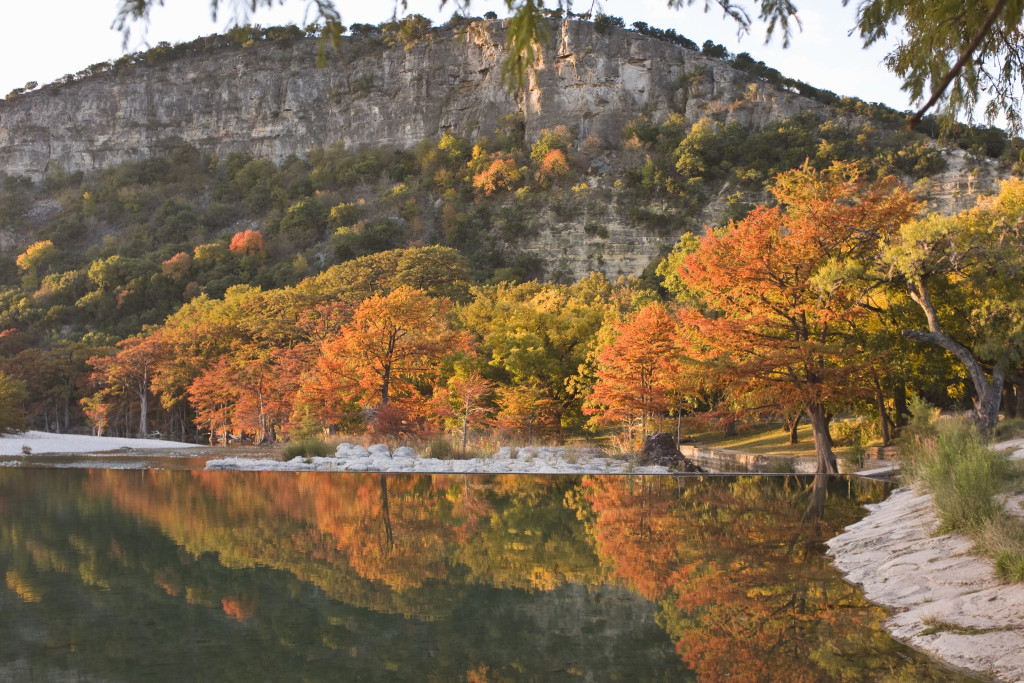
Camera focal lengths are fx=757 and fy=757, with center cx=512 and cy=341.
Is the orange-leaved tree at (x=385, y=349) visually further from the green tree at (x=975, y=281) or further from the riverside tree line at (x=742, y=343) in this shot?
the green tree at (x=975, y=281)

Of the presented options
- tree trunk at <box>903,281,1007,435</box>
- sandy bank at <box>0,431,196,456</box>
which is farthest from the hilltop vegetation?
sandy bank at <box>0,431,196,456</box>

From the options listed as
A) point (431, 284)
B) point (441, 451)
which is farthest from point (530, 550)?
point (431, 284)

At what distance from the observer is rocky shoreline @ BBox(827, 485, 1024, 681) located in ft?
15.0

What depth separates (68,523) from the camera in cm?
951

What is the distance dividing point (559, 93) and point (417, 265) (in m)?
40.8

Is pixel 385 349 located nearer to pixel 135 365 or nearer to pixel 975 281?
pixel 975 281

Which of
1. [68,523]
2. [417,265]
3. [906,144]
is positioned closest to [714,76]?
[906,144]

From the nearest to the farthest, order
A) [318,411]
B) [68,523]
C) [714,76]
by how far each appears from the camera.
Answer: [68,523], [318,411], [714,76]

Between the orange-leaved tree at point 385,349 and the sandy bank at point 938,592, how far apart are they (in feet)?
61.5

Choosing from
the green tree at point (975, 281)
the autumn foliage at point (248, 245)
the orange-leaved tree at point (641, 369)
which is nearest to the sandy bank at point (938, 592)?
the green tree at point (975, 281)

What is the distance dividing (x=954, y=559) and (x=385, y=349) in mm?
21352

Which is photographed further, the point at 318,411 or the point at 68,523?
the point at 318,411

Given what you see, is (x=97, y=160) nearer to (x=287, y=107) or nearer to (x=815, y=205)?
(x=287, y=107)

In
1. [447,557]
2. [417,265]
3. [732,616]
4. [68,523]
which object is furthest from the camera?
[417,265]
